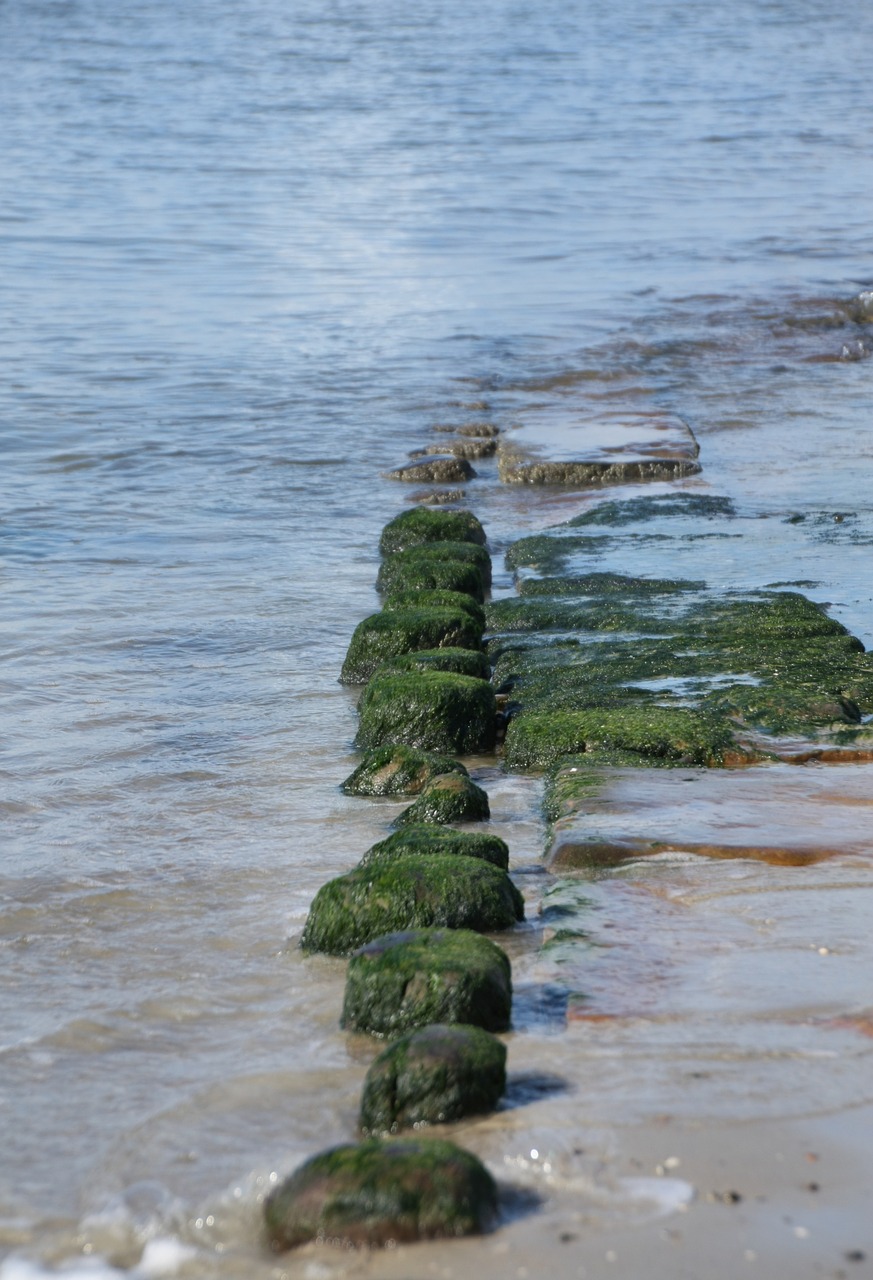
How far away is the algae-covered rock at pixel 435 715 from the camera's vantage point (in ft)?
19.3

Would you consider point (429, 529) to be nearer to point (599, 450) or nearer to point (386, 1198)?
point (599, 450)

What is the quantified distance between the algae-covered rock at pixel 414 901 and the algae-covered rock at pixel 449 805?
0.76m

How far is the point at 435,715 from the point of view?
5.87 metres

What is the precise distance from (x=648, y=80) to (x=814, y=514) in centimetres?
3660

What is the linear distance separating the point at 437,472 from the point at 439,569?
345 cm

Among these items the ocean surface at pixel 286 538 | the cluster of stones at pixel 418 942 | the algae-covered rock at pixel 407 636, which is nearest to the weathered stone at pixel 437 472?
the ocean surface at pixel 286 538

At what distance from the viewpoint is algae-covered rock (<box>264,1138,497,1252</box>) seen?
2869 mm

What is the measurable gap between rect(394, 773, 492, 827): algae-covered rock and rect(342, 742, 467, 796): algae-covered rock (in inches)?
13.1

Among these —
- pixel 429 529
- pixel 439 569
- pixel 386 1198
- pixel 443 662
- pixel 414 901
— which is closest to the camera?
pixel 386 1198

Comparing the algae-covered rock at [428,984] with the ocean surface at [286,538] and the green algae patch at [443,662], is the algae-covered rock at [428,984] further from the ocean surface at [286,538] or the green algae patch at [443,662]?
the green algae patch at [443,662]

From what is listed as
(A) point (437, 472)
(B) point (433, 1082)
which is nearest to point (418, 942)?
(B) point (433, 1082)

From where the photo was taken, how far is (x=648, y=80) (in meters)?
42.7

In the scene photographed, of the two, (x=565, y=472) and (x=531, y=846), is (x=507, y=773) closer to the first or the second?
(x=531, y=846)

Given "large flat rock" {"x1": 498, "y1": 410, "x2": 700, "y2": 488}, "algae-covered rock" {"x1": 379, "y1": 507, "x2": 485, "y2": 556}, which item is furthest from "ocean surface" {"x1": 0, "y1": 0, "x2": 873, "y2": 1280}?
"algae-covered rock" {"x1": 379, "y1": 507, "x2": 485, "y2": 556}
